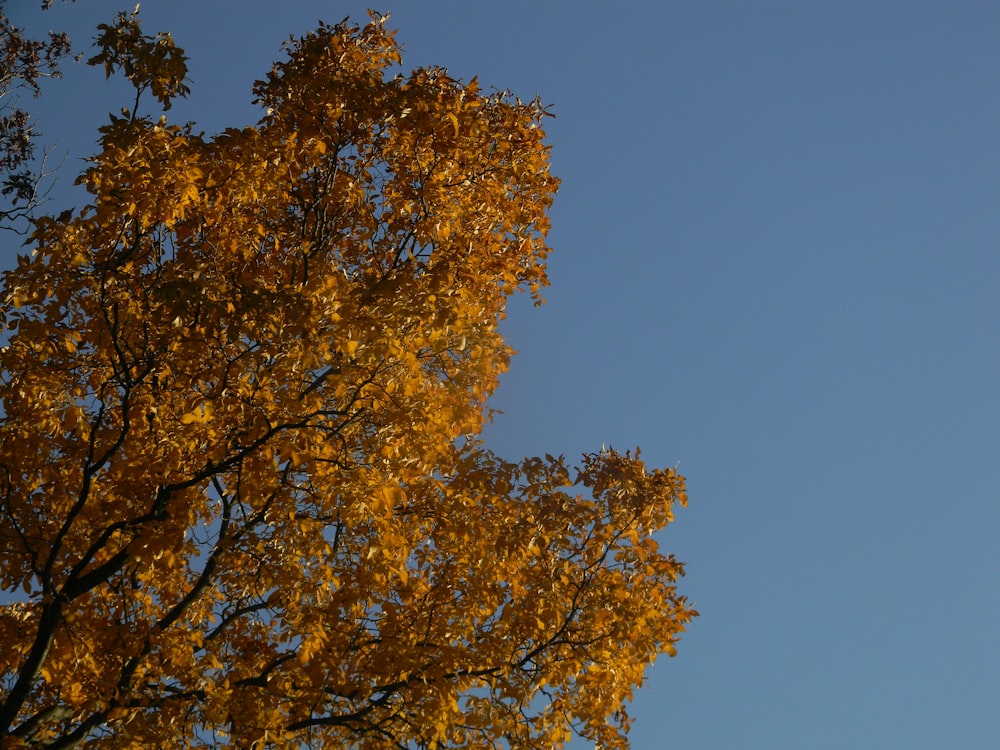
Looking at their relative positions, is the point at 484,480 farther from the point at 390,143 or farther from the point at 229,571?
the point at 390,143

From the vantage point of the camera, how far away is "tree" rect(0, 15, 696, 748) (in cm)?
768

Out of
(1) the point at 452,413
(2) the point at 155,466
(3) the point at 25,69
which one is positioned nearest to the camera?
(2) the point at 155,466

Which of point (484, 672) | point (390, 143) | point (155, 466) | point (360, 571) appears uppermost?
point (390, 143)

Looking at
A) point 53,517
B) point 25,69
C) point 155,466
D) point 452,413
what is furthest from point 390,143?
point 25,69

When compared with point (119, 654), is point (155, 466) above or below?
above

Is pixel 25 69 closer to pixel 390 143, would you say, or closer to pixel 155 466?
pixel 390 143

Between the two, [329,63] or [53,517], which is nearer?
[53,517]

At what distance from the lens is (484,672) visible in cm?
841

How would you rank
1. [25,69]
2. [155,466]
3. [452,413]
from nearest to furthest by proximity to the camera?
[155,466] → [452,413] → [25,69]

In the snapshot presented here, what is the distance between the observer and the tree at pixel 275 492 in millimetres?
7680

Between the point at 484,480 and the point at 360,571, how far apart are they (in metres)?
1.34

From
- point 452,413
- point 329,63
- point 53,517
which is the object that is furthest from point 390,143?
point 53,517

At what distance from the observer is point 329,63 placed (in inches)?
376

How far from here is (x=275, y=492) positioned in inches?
328
